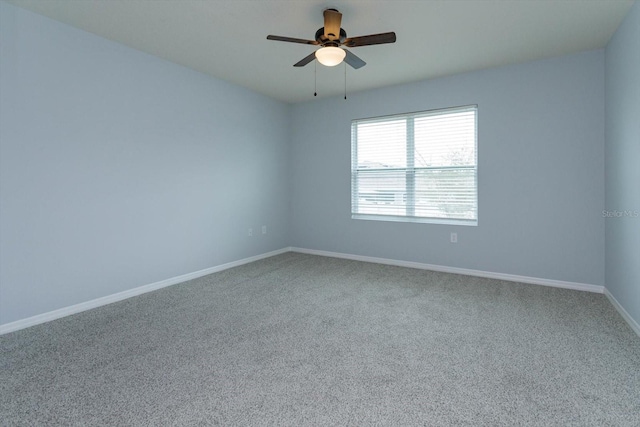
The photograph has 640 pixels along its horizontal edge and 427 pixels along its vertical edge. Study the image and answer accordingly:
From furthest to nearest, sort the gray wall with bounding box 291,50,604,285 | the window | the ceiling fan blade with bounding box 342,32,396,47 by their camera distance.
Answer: the window, the gray wall with bounding box 291,50,604,285, the ceiling fan blade with bounding box 342,32,396,47

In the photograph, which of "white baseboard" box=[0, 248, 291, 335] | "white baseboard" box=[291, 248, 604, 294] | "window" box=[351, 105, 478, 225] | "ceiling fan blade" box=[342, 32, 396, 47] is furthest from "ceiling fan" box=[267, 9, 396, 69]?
"white baseboard" box=[291, 248, 604, 294]

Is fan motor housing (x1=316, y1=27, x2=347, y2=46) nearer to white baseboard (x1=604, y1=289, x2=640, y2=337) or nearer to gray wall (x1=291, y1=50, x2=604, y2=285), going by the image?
gray wall (x1=291, y1=50, x2=604, y2=285)

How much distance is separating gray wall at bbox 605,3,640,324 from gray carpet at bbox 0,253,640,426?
A: 335 mm

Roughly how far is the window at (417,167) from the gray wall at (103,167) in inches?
72.7

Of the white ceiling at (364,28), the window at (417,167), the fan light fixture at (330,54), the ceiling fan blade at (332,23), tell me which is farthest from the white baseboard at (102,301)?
the ceiling fan blade at (332,23)

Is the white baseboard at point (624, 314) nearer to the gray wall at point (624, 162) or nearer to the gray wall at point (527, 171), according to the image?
the gray wall at point (624, 162)

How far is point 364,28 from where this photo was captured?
9.43 ft

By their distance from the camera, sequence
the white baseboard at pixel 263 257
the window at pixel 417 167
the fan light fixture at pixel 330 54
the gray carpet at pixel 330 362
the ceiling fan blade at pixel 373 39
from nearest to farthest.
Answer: the gray carpet at pixel 330 362, the ceiling fan blade at pixel 373 39, the fan light fixture at pixel 330 54, the white baseboard at pixel 263 257, the window at pixel 417 167

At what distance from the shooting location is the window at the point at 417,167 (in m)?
4.09

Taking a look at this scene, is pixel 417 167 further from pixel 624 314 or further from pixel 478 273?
pixel 624 314

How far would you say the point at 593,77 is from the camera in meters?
3.30

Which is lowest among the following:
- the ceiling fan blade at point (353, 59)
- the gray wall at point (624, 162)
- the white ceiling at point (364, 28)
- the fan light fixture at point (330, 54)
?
the gray wall at point (624, 162)

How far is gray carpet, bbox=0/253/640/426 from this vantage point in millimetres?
1571

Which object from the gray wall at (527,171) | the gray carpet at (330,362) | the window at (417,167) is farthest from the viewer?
the window at (417,167)
